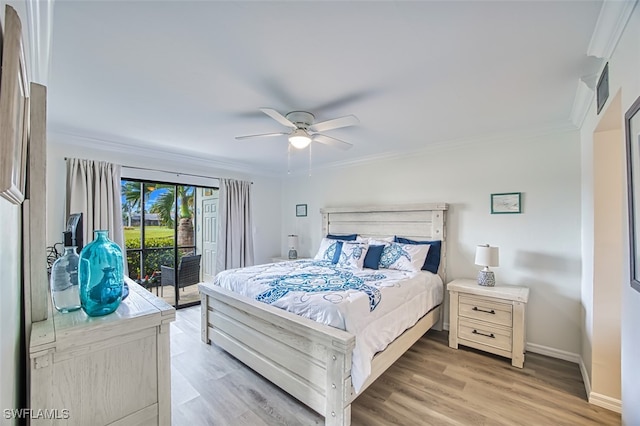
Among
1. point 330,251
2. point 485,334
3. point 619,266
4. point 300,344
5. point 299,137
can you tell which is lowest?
point 485,334

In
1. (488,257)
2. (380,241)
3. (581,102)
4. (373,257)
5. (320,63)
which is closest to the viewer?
(320,63)

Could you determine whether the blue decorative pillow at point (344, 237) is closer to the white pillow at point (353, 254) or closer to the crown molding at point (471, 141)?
the white pillow at point (353, 254)

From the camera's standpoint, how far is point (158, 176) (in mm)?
4129

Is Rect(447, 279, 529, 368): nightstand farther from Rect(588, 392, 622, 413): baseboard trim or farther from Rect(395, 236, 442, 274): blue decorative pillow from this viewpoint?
Rect(588, 392, 622, 413): baseboard trim

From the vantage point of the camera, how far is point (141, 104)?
2.44 m

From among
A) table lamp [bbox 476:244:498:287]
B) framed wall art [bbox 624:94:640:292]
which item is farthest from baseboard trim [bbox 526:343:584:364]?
framed wall art [bbox 624:94:640:292]

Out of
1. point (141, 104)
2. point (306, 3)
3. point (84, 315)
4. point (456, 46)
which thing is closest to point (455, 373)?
point (456, 46)

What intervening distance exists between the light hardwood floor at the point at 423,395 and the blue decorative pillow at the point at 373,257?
107 cm

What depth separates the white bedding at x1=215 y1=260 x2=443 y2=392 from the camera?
6.53 ft

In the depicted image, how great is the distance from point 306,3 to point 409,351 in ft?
10.6

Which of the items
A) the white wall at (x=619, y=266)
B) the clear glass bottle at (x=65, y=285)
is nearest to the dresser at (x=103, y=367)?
the clear glass bottle at (x=65, y=285)

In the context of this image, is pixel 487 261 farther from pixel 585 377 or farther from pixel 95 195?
pixel 95 195

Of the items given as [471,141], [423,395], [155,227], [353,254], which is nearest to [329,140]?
[353,254]

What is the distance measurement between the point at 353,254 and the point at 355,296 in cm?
144
